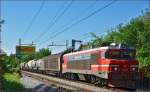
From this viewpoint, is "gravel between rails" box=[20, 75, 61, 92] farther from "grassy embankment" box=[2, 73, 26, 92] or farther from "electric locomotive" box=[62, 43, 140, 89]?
"electric locomotive" box=[62, 43, 140, 89]

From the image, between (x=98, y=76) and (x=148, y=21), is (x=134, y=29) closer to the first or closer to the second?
(x=148, y=21)

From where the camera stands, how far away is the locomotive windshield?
28.4 metres

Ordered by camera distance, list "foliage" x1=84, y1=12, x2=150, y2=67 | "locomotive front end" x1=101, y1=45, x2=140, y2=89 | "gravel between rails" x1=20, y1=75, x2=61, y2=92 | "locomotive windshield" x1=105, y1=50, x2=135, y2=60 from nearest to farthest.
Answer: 1. "gravel between rails" x1=20, y1=75, x2=61, y2=92
2. "locomotive front end" x1=101, y1=45, x2=140, y2=89
3. "locomotive windshield" x1=105, y1=50, x2=135, y2=60
4. "foliage" x1=84, y1=12, x2=150, y2=67

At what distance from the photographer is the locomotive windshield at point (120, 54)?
93.3ft

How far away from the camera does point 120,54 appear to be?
28578 mm

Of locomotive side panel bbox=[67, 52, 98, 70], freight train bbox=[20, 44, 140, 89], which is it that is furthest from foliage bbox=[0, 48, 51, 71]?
freight train bbox=[20, 44, 140, 89]

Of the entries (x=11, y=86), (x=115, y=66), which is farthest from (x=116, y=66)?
(x=11, y=86)

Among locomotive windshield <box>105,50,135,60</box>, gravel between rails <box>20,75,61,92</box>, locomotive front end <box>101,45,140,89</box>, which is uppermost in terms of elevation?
locomotive windshield <box>105,50,135,60</box>

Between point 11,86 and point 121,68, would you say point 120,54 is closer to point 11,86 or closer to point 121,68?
point 121,68

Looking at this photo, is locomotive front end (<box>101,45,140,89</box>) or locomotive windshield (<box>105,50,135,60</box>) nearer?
locomotive front end (<box>101,45,140,89</box>)

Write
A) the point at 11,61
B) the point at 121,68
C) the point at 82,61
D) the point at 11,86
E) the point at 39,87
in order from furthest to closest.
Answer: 1. the point at 11,61
2. the point at 82,61
3. the point at 39,87
4. the point at 121,68
5. the point at 11,86

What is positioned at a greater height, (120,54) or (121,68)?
(120,54)

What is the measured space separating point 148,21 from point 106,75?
602 inches

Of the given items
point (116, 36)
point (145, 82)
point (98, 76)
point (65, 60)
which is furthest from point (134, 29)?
point (98, 76)
